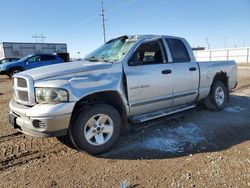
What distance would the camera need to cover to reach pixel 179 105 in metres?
5.59

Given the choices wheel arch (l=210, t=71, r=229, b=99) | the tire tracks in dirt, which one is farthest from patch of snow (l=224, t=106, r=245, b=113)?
the tire tracks in dirt

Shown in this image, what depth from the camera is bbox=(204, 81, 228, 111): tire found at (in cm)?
642

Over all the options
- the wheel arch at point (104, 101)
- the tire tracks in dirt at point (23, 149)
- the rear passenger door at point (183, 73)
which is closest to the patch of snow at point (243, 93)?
the rear passenger door at point (183, 73)

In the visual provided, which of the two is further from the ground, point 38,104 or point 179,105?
point 38,104

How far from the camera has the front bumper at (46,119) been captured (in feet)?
11.7

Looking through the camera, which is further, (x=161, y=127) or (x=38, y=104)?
(x=161, y=127)

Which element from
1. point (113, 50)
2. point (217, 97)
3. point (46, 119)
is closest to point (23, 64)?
point (113, 50)

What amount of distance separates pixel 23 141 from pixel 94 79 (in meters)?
2.02

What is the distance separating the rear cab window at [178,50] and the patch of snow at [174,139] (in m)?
1.47

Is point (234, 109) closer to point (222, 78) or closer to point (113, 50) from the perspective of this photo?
point (222, 78)

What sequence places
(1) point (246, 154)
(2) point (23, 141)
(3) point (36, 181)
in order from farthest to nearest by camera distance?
1. (2) point (23, 141)
2. (1) point (246, 154)
3. (3) point (36, 181)

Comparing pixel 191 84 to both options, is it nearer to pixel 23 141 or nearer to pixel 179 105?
pixel 179 105

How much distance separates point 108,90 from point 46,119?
1104 mm

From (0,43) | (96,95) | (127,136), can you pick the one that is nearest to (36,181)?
(96,95)
